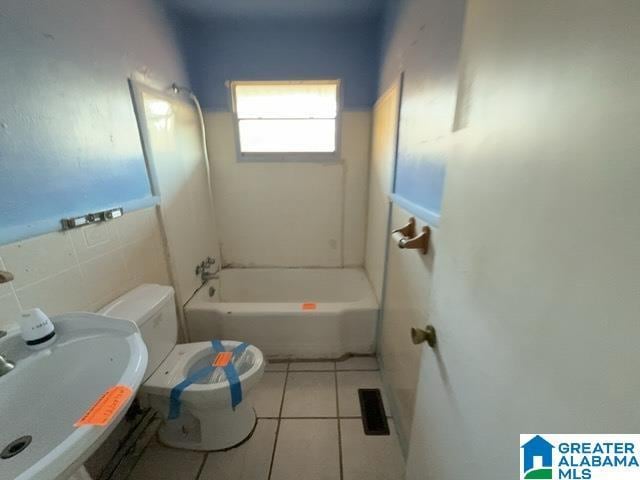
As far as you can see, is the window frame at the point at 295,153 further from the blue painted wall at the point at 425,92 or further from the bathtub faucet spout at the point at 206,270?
the bathtub faucet spout at the point at 206,270

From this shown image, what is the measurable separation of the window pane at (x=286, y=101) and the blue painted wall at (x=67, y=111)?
74 cm

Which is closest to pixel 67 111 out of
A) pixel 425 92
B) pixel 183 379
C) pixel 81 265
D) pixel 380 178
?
pixel 81 265

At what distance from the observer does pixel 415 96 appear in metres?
1.08

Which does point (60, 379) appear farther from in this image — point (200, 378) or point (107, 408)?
point (200, 378)

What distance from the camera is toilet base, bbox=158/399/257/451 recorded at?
1.22 meters

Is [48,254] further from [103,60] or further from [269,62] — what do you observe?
[269,62]

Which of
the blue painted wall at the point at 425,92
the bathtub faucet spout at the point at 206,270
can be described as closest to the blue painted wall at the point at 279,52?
the blue painted wall at the point at 425,92

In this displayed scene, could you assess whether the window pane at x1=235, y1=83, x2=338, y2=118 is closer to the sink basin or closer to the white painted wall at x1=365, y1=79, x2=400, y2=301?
the white painted wall at x1=365, y1=79, x2=400, y2=301

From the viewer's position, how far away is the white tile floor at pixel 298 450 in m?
1.15

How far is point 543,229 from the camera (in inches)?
13.7

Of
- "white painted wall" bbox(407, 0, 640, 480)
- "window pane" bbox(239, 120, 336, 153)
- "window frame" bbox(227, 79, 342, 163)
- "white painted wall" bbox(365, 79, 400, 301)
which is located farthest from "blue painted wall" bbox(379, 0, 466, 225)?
"window pane" bbox(239, 120, 336, 153)

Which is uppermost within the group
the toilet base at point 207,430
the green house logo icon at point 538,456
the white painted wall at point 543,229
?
the white painted wall at point 543,229

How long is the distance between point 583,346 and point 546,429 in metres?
0.15

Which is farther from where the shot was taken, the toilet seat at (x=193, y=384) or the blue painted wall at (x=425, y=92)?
the toilet seat at (x=193, y=384)
